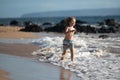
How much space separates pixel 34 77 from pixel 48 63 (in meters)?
2.72

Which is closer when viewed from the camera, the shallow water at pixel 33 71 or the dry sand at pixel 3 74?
the dry sand at pixel 3 74

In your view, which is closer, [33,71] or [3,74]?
[3,74]

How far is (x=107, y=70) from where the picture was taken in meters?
9.08

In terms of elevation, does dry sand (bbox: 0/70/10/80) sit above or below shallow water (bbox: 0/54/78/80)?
above

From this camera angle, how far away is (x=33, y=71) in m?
8.48

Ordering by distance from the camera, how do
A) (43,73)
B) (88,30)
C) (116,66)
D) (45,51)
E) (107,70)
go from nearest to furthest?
(43,73), (107,70), (116,66), (45,51), (88,30)

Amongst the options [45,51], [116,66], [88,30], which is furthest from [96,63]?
[88,30]

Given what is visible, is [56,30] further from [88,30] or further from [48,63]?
[48,63]

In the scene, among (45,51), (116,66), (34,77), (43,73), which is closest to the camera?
(34,77)

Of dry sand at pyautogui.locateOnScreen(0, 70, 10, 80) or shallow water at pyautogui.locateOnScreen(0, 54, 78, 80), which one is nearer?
dry sand at pyautogui.locateOnScreen(0, 70, 10, 80)

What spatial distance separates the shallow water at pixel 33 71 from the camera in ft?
25.4

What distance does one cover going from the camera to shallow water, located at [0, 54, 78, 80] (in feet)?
25.4

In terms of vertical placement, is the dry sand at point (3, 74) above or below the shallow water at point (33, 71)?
above

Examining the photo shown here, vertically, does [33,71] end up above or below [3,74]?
below
